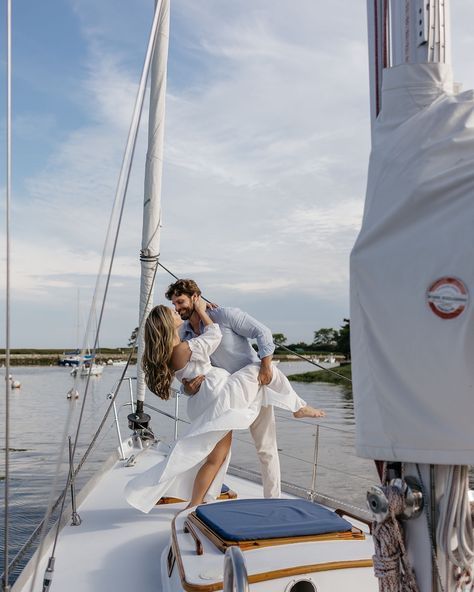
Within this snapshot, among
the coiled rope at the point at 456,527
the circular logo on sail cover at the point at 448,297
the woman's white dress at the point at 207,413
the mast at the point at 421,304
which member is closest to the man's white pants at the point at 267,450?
the woman's white dress at the point at 207,413

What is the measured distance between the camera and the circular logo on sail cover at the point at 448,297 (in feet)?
5.71

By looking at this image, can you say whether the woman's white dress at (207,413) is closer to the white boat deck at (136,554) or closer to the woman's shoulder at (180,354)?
the woman's shoulder at (180,354)

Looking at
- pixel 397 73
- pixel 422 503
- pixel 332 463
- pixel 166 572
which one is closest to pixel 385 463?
pixel 422 503

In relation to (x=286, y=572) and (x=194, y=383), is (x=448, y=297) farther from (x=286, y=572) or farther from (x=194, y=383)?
(x=194, y=383)

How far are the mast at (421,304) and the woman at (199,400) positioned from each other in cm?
238

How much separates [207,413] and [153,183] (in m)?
2.94

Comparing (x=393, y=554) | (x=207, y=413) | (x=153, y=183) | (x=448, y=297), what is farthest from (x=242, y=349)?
(x=448, y=297)

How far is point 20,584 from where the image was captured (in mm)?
3404

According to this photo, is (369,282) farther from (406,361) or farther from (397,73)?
(397,73)

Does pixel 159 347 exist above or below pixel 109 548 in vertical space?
above

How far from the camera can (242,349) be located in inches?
186

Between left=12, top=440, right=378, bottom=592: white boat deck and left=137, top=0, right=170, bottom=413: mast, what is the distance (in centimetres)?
163

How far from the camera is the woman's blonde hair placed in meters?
4.21

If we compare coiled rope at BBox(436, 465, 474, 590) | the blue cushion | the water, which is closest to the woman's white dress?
the water
